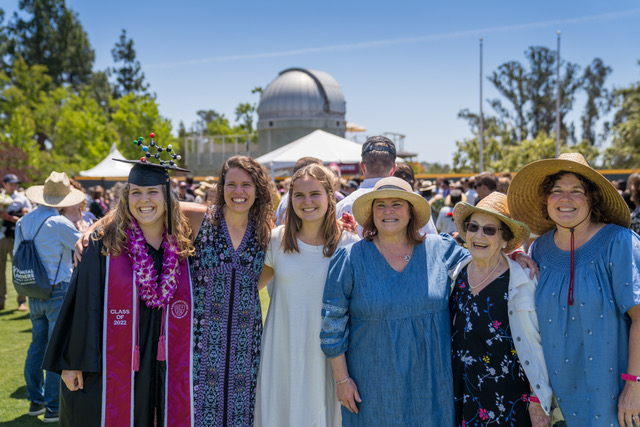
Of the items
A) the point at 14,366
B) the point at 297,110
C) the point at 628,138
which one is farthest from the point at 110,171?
the point at 628,138

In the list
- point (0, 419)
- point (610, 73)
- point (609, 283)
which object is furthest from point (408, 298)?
point (610, 73)

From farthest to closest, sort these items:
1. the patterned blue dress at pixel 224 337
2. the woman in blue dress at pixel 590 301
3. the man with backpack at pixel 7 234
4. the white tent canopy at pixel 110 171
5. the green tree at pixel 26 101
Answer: the green tree at pixel 26 101 → the white tent canopy at pixel 110 171 → the man with backpack at pixel 7 234 → the patterned blue dress at pixel 224 337 → the woman in blue dress at pixel 590 301

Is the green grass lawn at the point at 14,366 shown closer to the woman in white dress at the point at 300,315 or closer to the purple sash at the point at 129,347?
the purple sash at the point at 129,347

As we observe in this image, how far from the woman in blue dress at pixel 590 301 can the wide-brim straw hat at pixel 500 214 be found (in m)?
0.17

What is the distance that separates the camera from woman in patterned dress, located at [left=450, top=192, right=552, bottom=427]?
2.82 metres

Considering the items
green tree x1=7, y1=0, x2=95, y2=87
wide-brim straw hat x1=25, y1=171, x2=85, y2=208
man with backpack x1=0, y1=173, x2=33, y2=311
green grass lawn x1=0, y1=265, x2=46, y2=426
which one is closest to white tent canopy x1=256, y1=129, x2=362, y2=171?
man with backpack x1=0, y1=173, x2=33, y2=311

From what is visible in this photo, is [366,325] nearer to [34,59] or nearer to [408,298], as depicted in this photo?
[408,298]

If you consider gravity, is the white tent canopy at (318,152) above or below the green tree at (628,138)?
below

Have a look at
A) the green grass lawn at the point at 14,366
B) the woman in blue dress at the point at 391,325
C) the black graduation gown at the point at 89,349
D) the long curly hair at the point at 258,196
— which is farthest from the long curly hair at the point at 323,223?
the green grass lawn at the point at 14,366

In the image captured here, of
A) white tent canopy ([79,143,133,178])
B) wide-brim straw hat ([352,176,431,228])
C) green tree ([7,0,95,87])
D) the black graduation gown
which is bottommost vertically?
the black graduation gown

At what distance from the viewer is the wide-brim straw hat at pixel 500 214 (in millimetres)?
2990

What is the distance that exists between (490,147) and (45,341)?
30321 millimetres

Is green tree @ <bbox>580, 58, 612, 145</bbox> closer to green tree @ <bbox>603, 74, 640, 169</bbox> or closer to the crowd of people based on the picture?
green tree @ <bbox>603, 74, 640, 169</bbox>

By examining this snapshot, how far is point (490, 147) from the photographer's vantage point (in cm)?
3206
